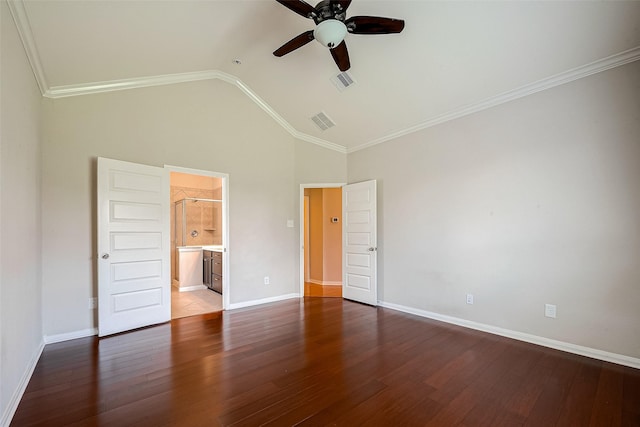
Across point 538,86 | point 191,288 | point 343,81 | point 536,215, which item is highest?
point 343,81

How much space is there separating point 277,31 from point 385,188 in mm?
2565

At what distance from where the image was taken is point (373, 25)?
229 cm

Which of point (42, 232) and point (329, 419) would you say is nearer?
point (329, 419)

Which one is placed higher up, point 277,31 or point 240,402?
point 277,31

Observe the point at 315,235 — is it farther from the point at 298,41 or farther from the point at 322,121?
the point at 298,41

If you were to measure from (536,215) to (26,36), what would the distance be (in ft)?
15.6

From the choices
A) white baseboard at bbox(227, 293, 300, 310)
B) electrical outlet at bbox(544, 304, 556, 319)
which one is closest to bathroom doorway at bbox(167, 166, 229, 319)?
white baseboard at bbox(227, 293, 300, 310)

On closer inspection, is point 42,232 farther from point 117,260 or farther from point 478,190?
point 478,190

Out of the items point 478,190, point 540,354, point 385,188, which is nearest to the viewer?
point 540,354

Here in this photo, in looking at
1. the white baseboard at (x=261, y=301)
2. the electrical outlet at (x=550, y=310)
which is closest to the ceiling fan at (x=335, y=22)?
the electrical outlet at (x=550, y=310)

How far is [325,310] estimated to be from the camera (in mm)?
4191

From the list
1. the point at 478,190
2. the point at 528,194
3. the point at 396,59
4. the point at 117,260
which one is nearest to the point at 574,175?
the point at 528,194

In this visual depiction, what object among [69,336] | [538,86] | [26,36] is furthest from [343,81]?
[69,336]

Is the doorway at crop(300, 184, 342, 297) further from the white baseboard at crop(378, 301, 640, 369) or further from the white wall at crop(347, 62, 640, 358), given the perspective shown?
the white baseboard at crop(378, 301, 640, 369)
